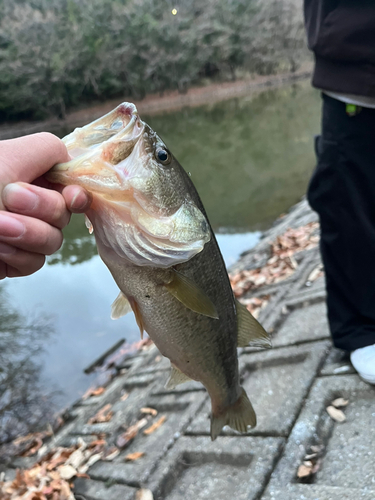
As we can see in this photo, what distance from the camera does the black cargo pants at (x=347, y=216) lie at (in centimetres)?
216

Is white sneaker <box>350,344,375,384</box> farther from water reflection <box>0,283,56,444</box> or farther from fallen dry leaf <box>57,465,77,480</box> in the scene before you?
water reflection <box>0,283,56,444</box>

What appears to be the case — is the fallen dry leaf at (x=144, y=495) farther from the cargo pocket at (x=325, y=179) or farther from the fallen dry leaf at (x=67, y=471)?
the cargo pocket at (x=325, y=179)

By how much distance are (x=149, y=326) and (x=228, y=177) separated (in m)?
10.7

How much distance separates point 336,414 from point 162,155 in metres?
1.86

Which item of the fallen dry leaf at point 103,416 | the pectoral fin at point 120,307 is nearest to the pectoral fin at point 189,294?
the pectoral fin at point 120,307

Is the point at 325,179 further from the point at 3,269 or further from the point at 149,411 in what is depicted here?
the point at 149,411

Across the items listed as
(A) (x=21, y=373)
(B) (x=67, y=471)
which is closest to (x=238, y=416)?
(B) (x=67, y=471)

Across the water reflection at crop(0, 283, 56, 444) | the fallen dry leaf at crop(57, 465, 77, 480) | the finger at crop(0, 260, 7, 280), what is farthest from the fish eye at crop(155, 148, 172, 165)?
the water reflection at crop(0, 283, 56, 444)

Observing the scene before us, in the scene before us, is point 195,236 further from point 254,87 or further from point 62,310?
point 254,87

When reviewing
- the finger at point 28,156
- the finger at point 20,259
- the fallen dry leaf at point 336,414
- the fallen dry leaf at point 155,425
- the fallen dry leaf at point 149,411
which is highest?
the finger at point 28,156

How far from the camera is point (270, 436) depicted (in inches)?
90.7

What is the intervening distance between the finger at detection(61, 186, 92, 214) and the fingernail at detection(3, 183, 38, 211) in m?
0.08

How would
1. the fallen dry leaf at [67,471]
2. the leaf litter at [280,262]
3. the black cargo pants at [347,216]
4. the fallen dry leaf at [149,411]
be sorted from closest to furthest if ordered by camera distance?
the black cargo pants at [347,216] < the fallen dry leaf at [67,471] < the fallen dry leaf at [149,411] < the leaf litter at [280,262]

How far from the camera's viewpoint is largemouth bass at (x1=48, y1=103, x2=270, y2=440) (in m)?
1.15
